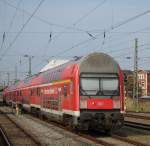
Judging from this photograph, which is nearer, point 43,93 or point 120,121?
point 120,121

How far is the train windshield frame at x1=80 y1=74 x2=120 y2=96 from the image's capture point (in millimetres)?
18234

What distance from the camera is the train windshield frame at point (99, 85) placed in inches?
718

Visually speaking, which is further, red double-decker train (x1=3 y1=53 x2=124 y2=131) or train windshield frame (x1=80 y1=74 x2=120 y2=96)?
train windshield frame (x1=80 y1=74 x2=120 y2=96)

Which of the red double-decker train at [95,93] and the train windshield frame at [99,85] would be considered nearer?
the red double-decker train at [95,93]

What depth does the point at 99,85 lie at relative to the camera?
1834cm

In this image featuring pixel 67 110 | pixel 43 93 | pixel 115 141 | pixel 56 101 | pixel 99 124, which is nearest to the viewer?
pixel 115 141

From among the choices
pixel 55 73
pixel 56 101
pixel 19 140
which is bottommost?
pixel 19 140

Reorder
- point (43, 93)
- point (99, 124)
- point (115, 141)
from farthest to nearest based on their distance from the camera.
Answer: point (43, 93)
point (99, 124)
point (115, 141)

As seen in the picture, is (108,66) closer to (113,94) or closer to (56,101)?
(113,94)

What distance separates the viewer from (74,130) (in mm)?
20344

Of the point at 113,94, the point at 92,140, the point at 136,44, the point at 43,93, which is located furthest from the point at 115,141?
the point at 136,44

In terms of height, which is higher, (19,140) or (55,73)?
(55,73)

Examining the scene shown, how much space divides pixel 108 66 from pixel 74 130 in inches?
140

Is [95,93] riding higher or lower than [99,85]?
lower
